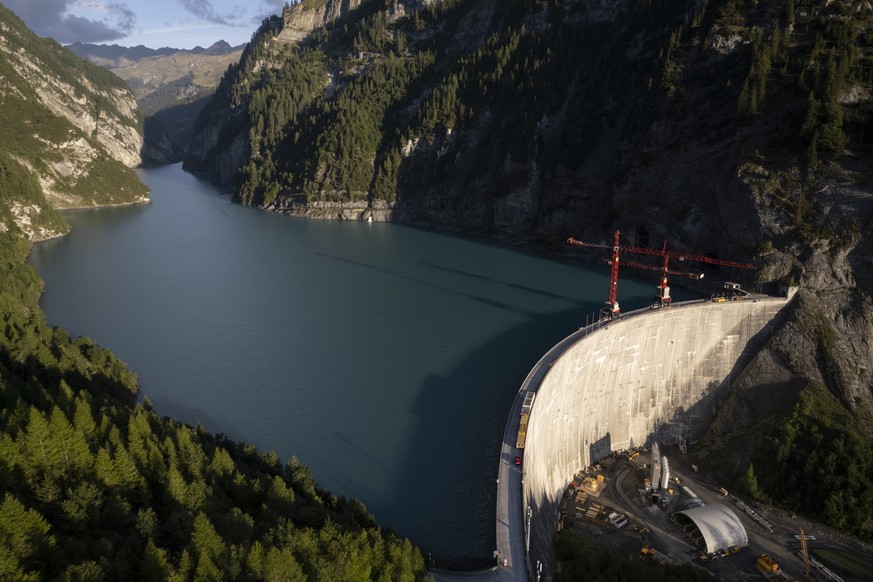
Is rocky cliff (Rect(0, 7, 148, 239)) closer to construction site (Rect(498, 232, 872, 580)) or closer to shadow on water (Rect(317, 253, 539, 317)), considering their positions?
shadow on water (Rect(317, 253, 539, 317))

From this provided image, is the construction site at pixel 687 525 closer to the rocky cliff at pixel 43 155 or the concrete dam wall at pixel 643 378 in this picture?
the concrete dam wall at pixel 643 378

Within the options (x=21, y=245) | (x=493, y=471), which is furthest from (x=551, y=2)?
(x=493, y=471)

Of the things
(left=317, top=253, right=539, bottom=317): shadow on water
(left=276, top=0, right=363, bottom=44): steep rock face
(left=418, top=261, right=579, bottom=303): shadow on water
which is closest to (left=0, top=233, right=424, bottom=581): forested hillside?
(left=317, top=253, right=539, bottom=317): shadow on water

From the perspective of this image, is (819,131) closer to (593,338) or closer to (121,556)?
(593,338)

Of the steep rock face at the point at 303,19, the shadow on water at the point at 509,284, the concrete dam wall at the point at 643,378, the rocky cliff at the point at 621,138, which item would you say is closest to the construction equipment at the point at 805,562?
the rocky cliff at the point at 621,138

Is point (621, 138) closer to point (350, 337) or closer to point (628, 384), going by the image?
point (628, 384)

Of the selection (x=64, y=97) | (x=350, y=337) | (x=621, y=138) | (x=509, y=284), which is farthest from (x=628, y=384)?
(x=64, y=97)
